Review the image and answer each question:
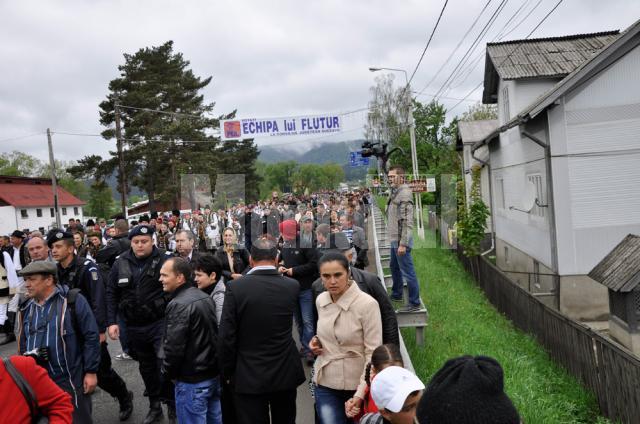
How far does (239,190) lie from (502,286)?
93.3ft

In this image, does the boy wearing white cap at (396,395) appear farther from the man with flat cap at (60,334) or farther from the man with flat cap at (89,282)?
the man with flat cap at (89,282)

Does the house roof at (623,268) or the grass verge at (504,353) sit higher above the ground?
the house roof at (623,268)

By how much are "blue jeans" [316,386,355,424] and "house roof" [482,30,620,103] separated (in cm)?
1486

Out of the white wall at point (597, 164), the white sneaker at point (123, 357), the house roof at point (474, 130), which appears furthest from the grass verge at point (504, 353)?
the house roof at point (474, 130)

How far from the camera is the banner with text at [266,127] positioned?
571 inches

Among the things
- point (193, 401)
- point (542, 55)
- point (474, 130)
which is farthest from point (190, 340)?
point (474, 130)

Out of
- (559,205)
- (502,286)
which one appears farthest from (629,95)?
(502,286)

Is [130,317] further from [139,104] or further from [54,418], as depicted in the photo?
[139,104]

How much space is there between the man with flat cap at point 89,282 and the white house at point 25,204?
5276cm

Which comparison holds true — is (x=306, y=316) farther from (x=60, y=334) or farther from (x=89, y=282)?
(x=60, y=334)

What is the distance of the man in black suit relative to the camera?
12.7 ft

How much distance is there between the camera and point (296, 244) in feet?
25.4

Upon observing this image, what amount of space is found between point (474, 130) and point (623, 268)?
70.2ft

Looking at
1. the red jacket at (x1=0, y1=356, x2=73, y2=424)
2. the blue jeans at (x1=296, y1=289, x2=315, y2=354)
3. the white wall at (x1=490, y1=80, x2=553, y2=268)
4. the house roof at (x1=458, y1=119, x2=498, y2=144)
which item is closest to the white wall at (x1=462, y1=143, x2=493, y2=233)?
the house roof at (x1=458, y1=119, x2=498, y2=144)
